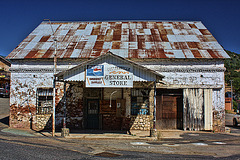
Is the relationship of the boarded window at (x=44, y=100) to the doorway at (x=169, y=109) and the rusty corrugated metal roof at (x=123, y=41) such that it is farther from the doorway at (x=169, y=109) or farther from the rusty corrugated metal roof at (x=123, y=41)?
the doorway at (x=169, y=109)

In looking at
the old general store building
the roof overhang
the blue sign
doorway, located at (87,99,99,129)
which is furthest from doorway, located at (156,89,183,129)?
the blue sign

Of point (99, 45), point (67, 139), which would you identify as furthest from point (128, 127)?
point (99, 45)

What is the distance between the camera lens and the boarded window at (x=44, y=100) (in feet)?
51.1

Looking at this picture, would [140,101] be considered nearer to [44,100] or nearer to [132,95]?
[132,95]

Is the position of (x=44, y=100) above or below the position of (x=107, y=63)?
below

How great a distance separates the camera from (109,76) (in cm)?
1202

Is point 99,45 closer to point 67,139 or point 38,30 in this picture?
point 38,30

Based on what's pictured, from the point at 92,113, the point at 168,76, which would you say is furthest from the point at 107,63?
the point at 168,76

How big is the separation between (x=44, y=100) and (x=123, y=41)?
7098mm

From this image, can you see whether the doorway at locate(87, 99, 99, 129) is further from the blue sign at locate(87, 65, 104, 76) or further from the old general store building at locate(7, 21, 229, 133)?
the blue sign at locate(87, 65, 104, 76)

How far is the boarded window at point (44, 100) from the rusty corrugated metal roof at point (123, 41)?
2.37m

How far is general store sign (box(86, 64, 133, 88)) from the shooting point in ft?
39.2

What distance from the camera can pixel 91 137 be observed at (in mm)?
12227

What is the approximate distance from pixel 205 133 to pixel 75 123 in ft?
27.4
